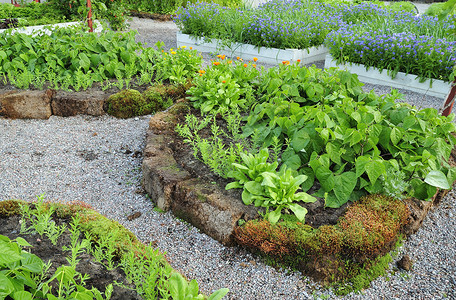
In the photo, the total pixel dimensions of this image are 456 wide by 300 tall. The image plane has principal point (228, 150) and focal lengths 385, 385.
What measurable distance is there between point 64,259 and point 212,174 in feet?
4.50

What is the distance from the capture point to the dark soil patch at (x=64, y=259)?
71.9 inches

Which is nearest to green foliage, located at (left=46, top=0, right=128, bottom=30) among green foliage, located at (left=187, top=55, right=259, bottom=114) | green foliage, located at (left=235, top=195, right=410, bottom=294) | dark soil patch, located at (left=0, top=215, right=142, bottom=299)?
green foliage, located at (left=187, top=55, right=259, bottom=114)

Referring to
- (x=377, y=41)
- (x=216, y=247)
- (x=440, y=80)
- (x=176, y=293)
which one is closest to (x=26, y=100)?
(x=216, y=247)

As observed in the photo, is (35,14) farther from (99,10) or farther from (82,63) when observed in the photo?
(82,63)

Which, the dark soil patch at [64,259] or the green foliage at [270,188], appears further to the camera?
the green foliage at [270,188]

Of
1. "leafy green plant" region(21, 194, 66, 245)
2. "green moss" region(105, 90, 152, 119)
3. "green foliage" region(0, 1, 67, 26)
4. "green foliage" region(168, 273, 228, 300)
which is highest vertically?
"green foliage" region(168, 273, 228, 300)

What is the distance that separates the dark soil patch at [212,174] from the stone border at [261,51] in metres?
3.10

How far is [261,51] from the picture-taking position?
692cm

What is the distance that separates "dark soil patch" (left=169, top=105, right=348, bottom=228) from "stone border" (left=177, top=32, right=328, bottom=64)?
310 centimetres

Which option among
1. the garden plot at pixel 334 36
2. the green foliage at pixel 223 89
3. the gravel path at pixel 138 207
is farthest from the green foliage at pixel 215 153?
the garden plot at pixel 334 36

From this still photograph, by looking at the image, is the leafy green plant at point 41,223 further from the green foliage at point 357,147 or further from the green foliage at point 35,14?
the green foliage at point 35,14

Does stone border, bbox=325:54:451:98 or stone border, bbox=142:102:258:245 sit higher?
stone border, bbox=325:54:451:98

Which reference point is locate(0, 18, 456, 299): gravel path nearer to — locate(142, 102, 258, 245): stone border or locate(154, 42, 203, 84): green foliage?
locate(142, 102, 258, 245): stone border

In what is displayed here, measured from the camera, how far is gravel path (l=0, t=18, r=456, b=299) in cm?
238
